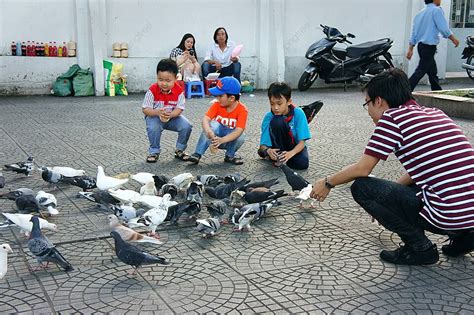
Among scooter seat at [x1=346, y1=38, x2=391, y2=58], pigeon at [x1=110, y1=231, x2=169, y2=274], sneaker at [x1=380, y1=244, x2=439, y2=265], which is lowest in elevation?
sneaker at [x1=380, y1=244, x2=439, y2=265]

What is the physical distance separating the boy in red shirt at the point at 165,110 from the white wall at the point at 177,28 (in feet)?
19.2

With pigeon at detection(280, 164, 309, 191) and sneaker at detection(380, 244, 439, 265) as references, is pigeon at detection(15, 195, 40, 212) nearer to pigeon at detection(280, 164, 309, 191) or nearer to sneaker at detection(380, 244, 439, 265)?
pigeon at detection(280, 164, 309, 191)

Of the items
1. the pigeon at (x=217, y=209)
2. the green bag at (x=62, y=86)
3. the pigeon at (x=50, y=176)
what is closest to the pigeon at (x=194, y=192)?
the pigeon at (x=217, y=209)

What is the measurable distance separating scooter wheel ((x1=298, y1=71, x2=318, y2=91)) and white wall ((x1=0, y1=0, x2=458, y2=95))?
0.56 metres

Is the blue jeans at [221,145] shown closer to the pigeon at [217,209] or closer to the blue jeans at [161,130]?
the blue jeans at [161,130]

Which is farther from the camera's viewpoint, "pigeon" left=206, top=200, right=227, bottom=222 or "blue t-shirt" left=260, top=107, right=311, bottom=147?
"blue t-shirt" left=260, top=107, right=311, bottom=147

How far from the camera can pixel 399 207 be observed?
3541 mm

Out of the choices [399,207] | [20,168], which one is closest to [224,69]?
[20,168]

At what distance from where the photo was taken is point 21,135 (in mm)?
7719

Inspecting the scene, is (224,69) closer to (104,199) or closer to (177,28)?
(177,28)

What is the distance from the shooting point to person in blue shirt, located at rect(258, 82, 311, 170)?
19.3 feet

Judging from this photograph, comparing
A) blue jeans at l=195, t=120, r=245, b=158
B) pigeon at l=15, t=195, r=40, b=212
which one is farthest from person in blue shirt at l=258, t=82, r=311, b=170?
pigeon at l=15, t=195, r=40, b=212

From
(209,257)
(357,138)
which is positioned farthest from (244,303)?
(357,138)

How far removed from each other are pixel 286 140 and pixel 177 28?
24.4ft
